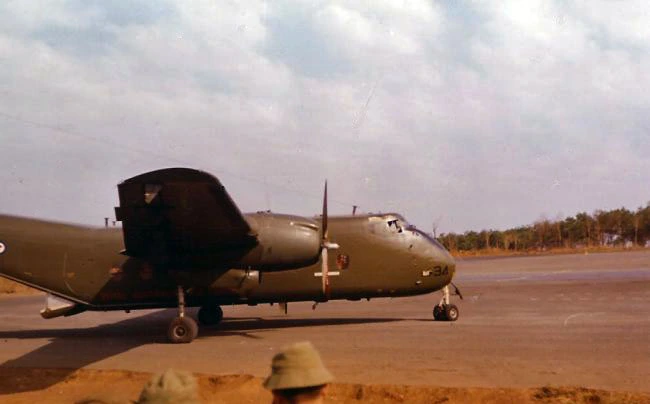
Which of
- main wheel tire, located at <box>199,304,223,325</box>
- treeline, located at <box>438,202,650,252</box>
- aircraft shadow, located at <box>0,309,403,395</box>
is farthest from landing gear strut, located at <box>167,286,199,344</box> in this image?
treeline, located at <box>438,202,650,252</box>

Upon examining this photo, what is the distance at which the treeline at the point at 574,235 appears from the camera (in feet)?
238

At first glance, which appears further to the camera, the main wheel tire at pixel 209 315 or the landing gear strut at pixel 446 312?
the main wheel tire at pixel 209 315

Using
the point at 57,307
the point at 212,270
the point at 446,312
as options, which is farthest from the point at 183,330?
the point at 446,312

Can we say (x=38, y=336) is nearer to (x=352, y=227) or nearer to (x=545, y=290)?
(x=352, y=227)

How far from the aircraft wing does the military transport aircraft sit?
0.09ft

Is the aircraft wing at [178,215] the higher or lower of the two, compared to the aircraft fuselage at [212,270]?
higher

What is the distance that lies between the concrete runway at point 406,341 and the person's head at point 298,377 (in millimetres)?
5956

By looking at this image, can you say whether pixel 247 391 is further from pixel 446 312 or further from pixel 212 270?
pixel 446 312

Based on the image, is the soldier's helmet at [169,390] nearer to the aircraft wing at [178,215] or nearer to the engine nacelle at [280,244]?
the aircraft wing at [178,215]

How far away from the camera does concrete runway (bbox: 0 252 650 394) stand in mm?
9641

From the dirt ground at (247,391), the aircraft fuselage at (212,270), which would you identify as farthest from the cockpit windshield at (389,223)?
the dirt ground at (247,391)

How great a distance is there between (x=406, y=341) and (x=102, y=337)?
7.88 m

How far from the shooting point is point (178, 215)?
12.8 metres

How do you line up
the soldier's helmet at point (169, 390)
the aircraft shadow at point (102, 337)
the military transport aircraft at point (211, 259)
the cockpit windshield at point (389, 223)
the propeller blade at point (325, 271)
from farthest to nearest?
the cockpit windshield at point (389, 223) → the propeller blade at point (325, 271) → the military transport aircraft at point (211, 259) → the aircraft shadow at point (102, 337) → the soldier's helmet at point (169, 390)
